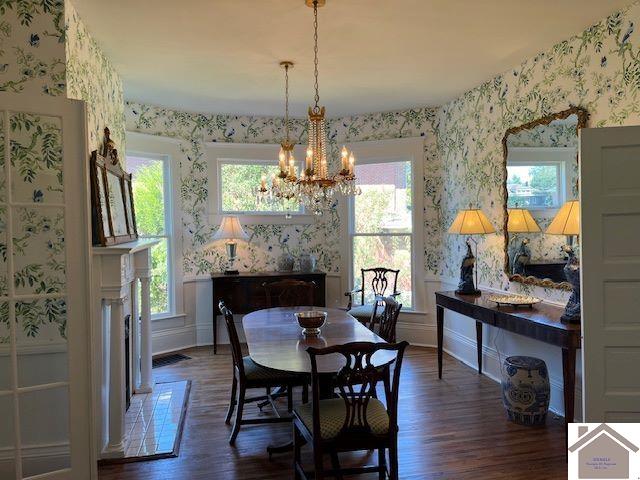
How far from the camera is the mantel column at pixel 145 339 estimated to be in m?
4.10

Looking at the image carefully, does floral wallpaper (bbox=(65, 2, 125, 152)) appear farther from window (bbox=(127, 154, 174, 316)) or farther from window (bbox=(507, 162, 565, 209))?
window (bbox=(507, 162, 565, 209))

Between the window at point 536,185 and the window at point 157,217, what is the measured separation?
368cm

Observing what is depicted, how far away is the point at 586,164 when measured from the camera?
2469 mm

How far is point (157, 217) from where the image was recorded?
551cm

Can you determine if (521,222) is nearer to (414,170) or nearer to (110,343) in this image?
(414,170)

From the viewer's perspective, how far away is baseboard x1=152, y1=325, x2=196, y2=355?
5.43 metres

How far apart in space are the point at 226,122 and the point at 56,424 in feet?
13.5

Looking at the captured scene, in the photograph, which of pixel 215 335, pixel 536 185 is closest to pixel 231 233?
pixel 215 335

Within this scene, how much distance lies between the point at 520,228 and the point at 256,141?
3343 mm

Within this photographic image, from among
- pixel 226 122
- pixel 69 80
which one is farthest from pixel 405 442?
pixel 226 122

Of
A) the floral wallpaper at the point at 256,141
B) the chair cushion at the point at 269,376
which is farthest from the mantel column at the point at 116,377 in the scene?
the floral wallpaper at the point at 256,141

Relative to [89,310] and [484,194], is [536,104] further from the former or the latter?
[89,310]

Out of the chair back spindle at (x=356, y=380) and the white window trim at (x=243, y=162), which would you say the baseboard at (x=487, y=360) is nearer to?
the chair back spindle at (x=356, y=380)

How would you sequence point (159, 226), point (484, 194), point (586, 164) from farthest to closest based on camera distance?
1. point (159, 226)
2. point (484, 194)
3. point (586, 164)
